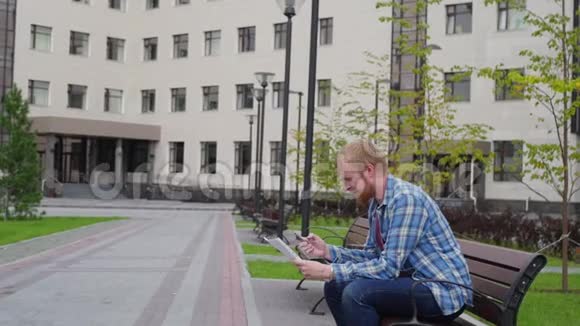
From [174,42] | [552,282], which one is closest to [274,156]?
[174,42]

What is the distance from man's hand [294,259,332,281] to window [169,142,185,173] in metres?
43.2

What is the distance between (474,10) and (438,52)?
2.76 metres

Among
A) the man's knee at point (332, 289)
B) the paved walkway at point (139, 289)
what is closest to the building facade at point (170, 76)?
the paved walkway at point (139, 289)

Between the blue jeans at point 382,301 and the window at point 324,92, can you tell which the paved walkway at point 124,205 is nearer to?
the window at point 324,92

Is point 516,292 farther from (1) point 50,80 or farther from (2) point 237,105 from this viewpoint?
(1) point 50,80

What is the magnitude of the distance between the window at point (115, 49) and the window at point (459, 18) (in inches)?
916

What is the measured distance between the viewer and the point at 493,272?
14.4ft

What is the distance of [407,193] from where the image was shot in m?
3.85

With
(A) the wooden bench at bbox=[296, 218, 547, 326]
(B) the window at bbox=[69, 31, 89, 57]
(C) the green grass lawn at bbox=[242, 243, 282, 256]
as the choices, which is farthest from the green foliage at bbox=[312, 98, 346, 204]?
(B) the window at bbox=[69, 31, 89, 57]

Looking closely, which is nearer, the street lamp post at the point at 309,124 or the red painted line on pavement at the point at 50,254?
the street lamp post at the point at 309,124

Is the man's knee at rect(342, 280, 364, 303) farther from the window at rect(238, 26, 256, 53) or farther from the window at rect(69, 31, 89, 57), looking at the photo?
the window at rect(69, 31, 89, 57)

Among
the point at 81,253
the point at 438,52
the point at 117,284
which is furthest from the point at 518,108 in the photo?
the point at 117,284

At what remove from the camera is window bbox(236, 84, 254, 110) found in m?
43.4

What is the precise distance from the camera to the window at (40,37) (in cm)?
4328
